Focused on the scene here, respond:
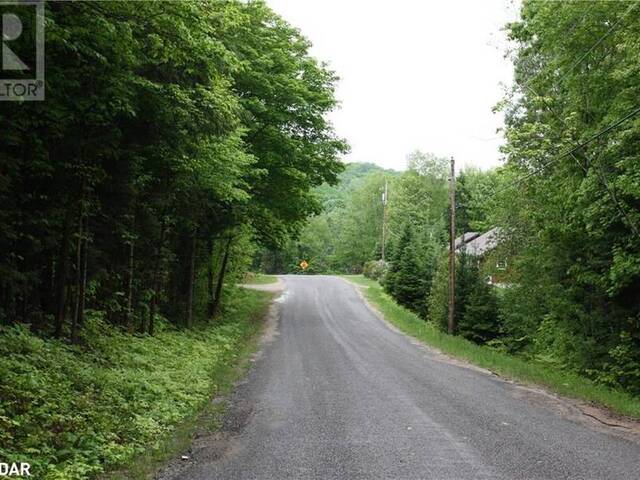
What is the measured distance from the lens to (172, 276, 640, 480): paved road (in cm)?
602

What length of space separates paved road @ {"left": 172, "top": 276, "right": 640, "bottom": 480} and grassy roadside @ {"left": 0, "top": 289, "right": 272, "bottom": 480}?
61 centimetres

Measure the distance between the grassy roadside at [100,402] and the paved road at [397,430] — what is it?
24.2 inches

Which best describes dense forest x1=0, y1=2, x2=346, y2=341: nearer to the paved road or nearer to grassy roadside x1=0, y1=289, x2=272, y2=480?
grassy roadside x1=0, y1=289, x2=272, y2=480

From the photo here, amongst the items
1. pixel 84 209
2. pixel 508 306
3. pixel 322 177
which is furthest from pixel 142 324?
pixel 508 306

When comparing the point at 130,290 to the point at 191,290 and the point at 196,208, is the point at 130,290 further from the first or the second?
the point at 191,290

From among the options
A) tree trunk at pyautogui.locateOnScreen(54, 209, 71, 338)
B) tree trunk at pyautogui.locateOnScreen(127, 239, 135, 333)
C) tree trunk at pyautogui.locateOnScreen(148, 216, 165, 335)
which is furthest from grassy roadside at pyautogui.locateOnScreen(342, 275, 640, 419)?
tree trunk at pyautogui.locateOnScreen(54, 209, 71, 338)

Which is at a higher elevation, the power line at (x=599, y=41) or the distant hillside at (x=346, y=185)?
the distant hillside at (x=346, y=185)

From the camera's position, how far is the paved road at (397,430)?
19.8 feet

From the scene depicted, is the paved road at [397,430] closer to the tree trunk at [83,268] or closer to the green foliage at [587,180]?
the tree trunk at [83,268]

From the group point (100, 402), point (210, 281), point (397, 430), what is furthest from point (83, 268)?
point (210, 281)

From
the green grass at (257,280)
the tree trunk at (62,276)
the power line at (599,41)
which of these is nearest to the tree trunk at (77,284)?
the tree trunk at (62,276)

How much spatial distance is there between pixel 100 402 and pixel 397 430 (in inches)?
164

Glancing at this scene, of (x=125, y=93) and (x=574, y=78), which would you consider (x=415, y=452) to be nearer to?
(x=125, y=93)

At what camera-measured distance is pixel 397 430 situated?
7.55m
